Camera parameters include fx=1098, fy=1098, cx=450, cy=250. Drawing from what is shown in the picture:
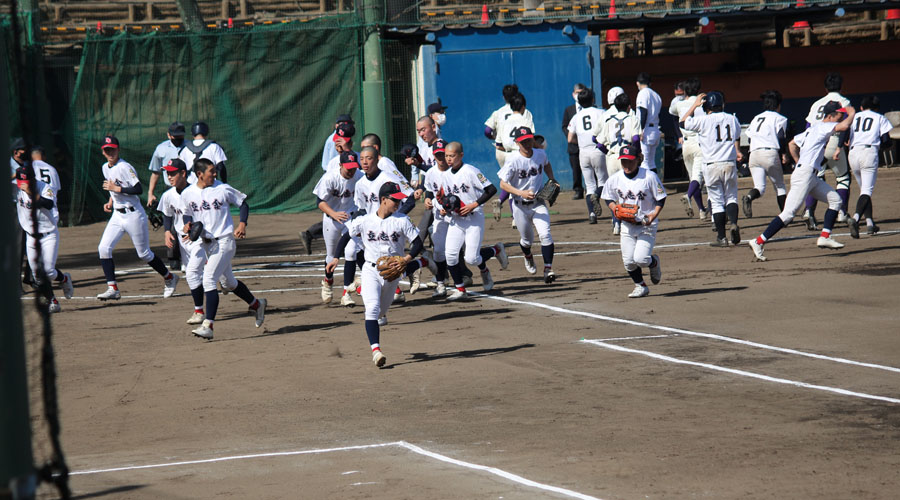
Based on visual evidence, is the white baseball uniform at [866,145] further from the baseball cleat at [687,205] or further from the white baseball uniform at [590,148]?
the white baseball uniform at [590,148]

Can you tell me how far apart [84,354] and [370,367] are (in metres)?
3.38

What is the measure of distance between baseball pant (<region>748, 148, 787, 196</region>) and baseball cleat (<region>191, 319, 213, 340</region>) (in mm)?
9117

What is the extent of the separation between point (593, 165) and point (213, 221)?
9.22 meters

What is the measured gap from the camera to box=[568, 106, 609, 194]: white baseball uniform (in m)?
19.5

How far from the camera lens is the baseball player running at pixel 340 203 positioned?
43.9ft

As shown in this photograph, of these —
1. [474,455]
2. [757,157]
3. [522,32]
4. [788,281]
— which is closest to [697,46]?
[522,32]

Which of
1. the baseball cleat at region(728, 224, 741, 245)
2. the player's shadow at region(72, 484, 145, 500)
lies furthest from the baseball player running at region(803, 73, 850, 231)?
the player's shadow at region(72, 484, 145, 500)

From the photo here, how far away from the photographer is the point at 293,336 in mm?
11984

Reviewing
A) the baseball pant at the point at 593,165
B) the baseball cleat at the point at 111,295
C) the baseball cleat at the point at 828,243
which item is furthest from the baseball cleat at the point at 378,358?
the baseball pant at the point at 593,165

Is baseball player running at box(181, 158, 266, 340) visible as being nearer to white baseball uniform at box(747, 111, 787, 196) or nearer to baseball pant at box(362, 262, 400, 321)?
baseball pant at box(362, 262, 400, 321)

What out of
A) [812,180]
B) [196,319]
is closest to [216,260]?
[196,319]

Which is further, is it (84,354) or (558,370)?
(84,354)

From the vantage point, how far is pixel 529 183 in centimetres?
1410

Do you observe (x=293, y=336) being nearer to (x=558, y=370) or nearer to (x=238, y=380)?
(x=238, y=380)
